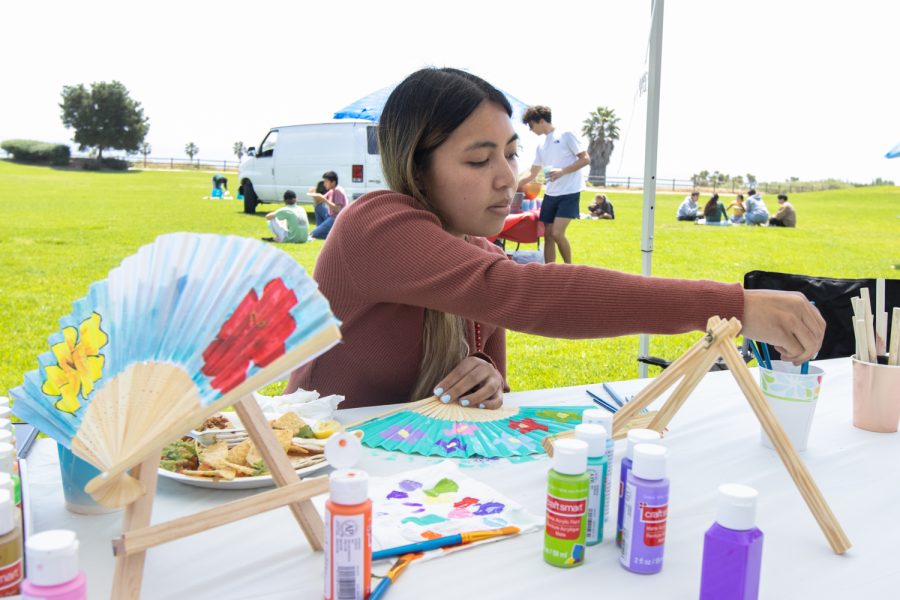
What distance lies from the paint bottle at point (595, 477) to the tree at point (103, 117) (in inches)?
1453

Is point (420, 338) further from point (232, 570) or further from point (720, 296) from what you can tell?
point (232, 570)

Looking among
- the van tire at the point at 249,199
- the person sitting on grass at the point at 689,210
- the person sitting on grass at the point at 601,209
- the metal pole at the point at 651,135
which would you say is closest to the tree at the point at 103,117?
the van tire at the point at 249,199

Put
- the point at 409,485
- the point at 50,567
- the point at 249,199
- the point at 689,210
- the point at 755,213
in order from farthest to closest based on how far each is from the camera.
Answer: the point at 689,210
the point at 249,199
the point at 755,213
the point at 409,485
the point at 50,567

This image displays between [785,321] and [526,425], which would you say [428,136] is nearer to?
[526,425]

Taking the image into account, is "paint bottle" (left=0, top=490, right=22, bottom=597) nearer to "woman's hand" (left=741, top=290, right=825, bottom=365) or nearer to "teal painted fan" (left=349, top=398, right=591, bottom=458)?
"teal painted fan" (left=349, top=398, right=591, bottom=458)

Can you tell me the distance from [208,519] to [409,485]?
0.34 m

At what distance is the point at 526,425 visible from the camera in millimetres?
1200

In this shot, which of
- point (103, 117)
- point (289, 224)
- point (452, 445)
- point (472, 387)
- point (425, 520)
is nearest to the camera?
point (425, 520)

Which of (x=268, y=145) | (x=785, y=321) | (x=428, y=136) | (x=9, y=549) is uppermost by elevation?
(x=268, y=145)

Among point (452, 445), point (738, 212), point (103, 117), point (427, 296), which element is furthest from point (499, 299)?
point (103, 117)

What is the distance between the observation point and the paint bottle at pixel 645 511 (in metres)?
0.71

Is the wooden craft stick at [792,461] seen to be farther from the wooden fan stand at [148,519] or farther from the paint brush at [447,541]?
the wooden fan stand at [148,519]

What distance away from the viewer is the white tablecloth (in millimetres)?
724

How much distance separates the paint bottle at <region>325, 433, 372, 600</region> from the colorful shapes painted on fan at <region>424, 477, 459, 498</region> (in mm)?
257
